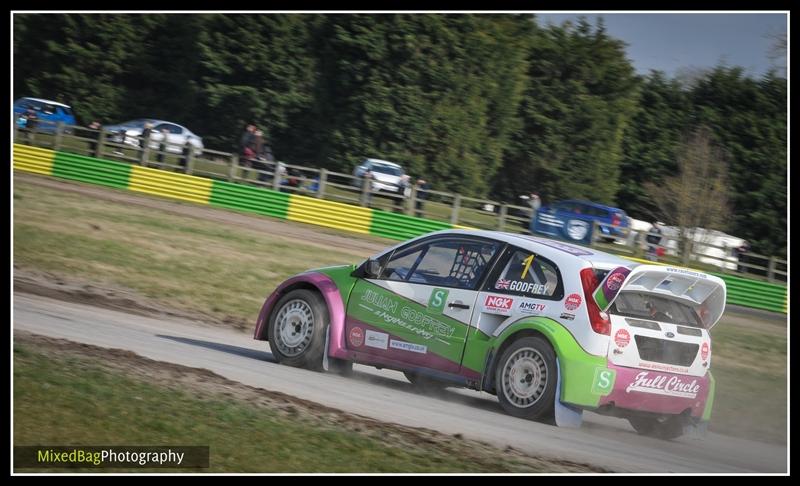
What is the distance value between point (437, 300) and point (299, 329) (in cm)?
151

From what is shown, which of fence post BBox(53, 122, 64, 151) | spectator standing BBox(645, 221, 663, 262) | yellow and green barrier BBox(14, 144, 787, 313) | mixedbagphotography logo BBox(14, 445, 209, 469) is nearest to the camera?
mixedbagphotography logo BBox(14, 445, 209, 469)

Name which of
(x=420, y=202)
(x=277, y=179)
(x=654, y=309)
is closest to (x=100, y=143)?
(x=277, y=179)

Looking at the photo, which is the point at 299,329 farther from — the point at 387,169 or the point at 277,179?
the point at 387,169

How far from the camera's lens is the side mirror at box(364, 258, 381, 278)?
9.40 m

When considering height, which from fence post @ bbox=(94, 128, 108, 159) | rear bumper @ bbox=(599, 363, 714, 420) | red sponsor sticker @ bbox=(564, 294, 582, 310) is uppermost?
fence post @ bbox=(94, 128, 108, 159)

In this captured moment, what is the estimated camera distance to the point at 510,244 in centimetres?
883

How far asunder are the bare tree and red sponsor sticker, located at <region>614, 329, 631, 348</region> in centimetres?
2496

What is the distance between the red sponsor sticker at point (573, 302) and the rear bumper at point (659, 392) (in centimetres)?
53

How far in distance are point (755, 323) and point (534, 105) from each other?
24.0 m

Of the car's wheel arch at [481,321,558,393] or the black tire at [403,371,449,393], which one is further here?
the black tire at [403,371,449,393]

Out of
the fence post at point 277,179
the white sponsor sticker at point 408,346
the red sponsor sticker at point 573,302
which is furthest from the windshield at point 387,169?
the red sponsor sticker at point 573,302

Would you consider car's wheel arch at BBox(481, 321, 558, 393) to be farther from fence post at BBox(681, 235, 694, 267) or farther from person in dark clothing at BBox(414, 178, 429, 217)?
fence post at BBox(681, 235, 694, 267)

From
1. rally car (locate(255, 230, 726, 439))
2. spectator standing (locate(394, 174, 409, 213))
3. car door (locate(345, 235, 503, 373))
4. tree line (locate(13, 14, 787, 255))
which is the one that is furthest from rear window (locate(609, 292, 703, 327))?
tree line (locate(13, 14, 787, 255))

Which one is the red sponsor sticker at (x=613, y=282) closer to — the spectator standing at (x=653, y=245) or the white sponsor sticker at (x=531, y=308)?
the white sponsor sticker at (x=531, y=308)
